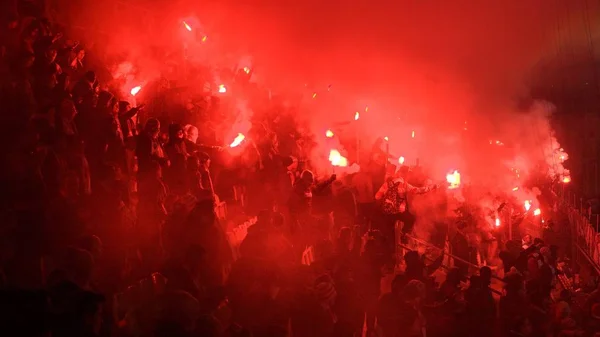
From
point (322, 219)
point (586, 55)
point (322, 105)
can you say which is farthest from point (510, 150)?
point (322, 219)

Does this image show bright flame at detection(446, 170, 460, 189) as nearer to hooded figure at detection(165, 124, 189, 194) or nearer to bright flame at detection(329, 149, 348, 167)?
bright flame at detection(329, 149, 348, 167)

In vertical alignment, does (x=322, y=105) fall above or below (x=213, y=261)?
above

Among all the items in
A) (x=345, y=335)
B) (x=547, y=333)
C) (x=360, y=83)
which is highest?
(x=360, y=83)

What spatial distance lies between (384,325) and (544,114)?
30.5 meters

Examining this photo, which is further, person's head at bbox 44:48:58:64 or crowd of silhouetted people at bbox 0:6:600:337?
person's head at bbox 44:48:58:64

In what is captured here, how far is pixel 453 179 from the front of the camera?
1484 cm

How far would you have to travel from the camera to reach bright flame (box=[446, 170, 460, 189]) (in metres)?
14.7

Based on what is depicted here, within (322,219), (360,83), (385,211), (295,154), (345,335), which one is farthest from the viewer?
(360,83)

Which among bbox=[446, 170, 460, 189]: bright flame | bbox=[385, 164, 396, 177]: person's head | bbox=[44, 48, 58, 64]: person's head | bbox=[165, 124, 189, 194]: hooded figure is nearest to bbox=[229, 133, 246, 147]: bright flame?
bbox=[165, 124, 189, 194]: hooded figure

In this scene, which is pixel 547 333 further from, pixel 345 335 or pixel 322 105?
pixel 322 105

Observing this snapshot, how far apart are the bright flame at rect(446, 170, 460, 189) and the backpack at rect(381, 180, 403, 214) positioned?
14.6 feet

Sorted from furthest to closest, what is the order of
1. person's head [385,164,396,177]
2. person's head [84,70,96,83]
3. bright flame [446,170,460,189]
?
bright flame [446,170,460,189], person's head [385,164,396,177], person's head [84,70,96,83]

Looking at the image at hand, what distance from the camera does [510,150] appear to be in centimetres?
2430

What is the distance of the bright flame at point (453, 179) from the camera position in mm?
14695
